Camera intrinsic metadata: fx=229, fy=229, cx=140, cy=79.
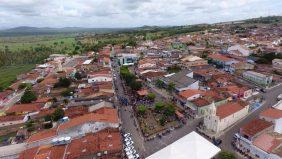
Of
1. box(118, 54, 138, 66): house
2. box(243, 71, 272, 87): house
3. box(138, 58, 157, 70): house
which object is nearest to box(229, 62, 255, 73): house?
box(243, 71, 272, 87): house

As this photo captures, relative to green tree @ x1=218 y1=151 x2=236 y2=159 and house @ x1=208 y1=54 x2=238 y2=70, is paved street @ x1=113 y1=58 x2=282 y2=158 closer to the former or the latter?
green tree @ x1=218 y1=151 x2=236 y2=159

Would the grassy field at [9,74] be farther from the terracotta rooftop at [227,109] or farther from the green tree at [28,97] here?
the terracotta rooftop at [227,109]

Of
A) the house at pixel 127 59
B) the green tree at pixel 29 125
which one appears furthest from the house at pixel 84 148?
the house at pixel 127 59

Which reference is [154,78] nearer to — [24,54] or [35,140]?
[35,140]

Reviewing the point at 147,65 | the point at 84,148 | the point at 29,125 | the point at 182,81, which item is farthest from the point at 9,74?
the point at 84,148

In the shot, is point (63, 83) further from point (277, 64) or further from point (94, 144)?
point (277, 64)
